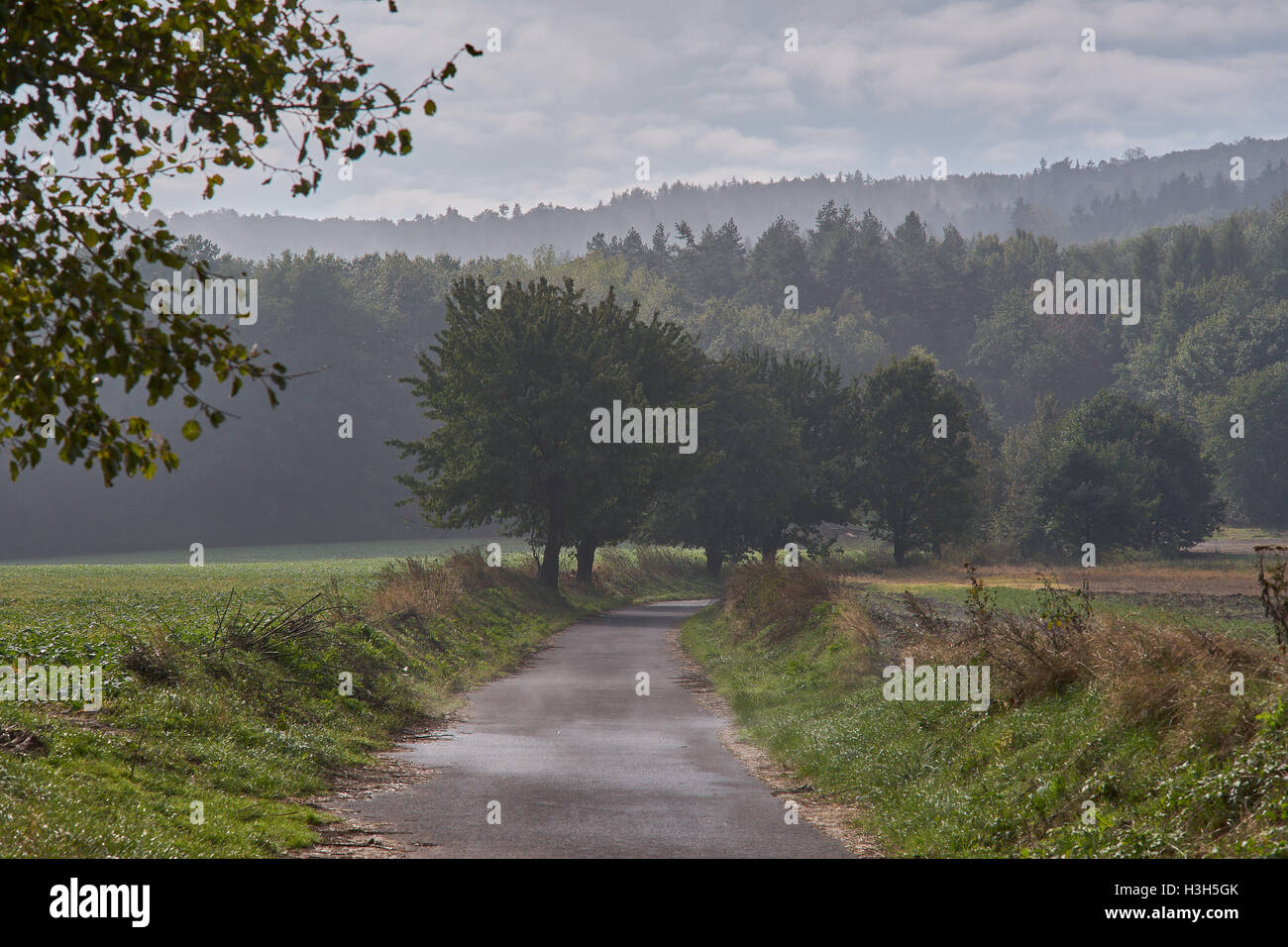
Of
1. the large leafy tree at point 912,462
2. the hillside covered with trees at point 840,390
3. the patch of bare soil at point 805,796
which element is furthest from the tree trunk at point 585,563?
the patch of bare soil at point 805,796

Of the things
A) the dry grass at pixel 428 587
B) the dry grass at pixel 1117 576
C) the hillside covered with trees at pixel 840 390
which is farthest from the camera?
the hillside covered with trees at pixel 840 390

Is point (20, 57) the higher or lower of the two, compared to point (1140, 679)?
higher

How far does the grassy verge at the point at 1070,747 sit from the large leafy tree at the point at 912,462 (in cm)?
5032

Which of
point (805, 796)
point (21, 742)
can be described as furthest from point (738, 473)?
point (21, 742)

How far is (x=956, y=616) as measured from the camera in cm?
3278

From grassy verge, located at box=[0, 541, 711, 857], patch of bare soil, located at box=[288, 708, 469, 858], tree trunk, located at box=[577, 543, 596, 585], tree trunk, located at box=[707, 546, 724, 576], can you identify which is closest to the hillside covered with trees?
tree trunk, located at box=[707, 546, 724, 576]

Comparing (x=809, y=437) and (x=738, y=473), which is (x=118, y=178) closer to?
(x=738, y=473)

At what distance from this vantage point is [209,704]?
557 inches

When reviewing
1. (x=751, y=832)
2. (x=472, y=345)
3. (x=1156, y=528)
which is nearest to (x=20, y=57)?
(x=751, y=832)

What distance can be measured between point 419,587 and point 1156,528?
182ft

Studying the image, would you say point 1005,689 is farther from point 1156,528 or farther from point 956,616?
point 1156,528

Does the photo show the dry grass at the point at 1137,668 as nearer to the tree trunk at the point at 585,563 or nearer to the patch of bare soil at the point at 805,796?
the patch of bare soil at the point at 805,796

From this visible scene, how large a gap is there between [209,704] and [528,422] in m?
31.1

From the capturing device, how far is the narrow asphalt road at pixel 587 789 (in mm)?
10336
